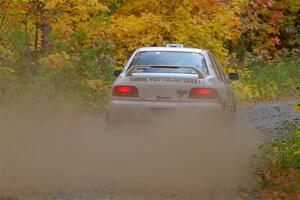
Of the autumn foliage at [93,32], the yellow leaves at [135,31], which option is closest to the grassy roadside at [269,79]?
the autumn foliage at [93,32]

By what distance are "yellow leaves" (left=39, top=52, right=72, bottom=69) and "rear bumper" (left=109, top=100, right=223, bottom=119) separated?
25.3ft

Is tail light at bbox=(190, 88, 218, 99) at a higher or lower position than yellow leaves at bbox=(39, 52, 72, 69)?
higher

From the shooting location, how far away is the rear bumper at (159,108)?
10.7 metres

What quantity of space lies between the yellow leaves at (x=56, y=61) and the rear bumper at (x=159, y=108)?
7.71 m

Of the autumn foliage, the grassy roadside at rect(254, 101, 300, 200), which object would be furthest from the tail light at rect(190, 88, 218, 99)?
the autumn foliage

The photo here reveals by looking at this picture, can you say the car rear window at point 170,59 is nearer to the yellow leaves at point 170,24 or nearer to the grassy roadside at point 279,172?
the grassy roadside at point 279,172

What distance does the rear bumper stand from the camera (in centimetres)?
1070

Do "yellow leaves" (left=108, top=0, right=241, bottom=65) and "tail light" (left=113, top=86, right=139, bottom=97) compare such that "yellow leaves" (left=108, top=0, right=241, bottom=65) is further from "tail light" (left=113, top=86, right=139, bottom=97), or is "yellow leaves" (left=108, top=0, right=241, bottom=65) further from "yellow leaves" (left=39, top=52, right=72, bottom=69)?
"tail light" (left=113, top=86, right=139, bottom=97)

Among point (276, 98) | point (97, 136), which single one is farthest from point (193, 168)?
point (276, 98)

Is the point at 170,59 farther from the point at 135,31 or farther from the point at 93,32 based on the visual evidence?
the point at 135,31

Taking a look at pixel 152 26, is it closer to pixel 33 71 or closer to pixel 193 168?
pixel 33 71

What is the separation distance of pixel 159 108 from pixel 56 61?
26.5 feet

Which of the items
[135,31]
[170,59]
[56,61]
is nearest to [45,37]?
[56,61]

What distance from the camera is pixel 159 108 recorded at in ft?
35.1
